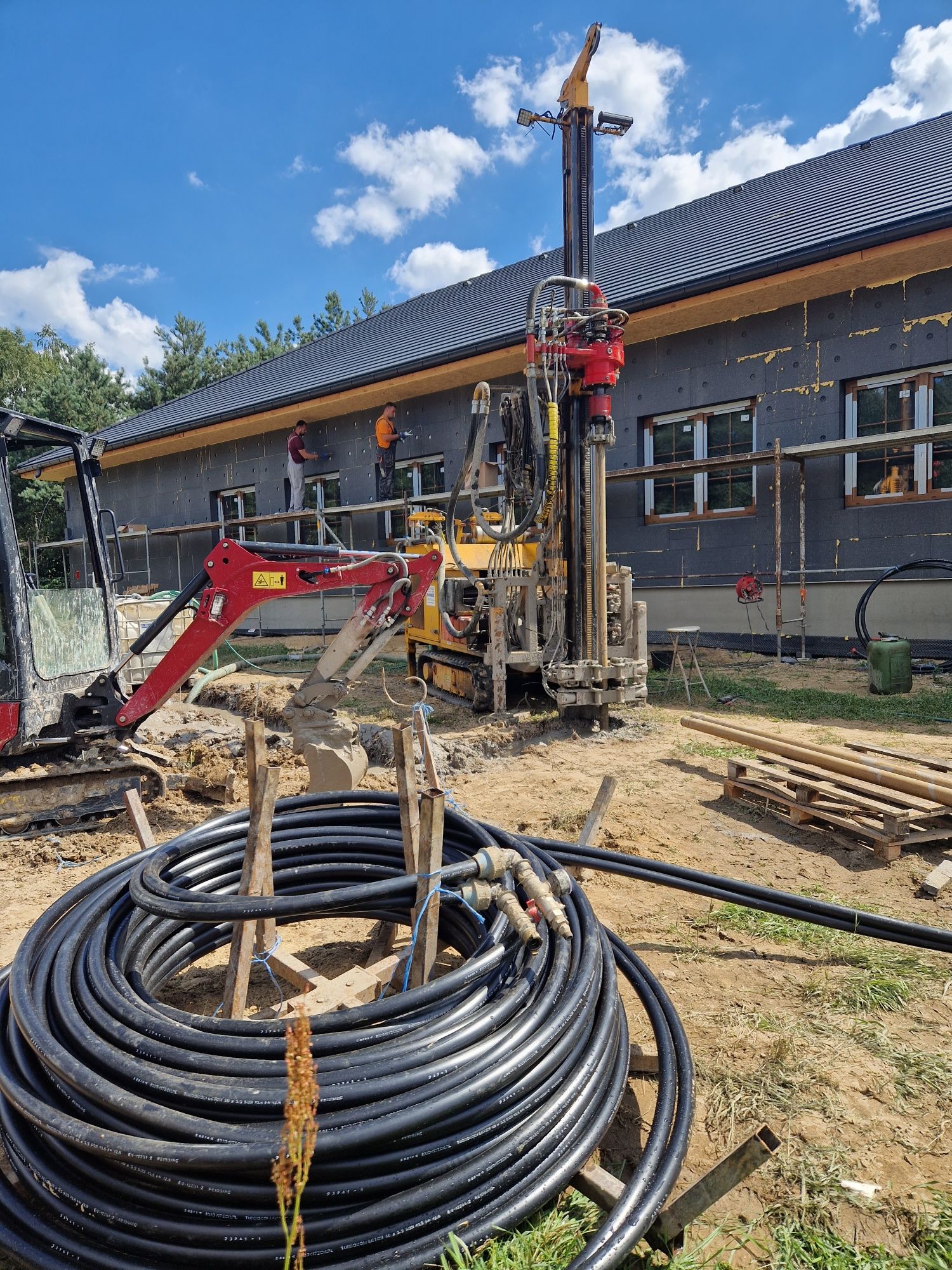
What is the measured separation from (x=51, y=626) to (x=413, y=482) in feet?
37.7

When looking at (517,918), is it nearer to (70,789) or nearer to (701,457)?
(70,789)

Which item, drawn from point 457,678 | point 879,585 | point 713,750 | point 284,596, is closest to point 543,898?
point 284,596

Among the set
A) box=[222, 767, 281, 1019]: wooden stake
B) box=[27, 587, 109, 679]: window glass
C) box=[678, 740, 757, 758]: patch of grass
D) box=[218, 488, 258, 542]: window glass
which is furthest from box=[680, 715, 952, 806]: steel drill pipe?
box=[218, 488, 258, 542]: window glass

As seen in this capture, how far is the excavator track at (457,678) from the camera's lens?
8039 mm

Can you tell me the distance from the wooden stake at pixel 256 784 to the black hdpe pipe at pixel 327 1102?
41 centimetres

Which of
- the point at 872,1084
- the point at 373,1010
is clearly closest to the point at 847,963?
the point at 872,1084

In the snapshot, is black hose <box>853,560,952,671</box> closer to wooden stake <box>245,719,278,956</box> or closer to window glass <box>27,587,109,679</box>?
window glass <box>27,587,109,679</box>

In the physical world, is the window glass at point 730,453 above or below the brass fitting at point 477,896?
above

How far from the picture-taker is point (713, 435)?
482 inches

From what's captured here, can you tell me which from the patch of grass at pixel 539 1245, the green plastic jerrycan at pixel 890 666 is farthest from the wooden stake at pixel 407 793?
the green plastic jerrycan at pixel 890 666

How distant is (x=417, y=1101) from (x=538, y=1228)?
47cm

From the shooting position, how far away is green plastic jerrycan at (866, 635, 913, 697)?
8625mm

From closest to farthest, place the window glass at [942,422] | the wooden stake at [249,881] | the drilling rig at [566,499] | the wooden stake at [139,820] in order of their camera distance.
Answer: the wooden stake at [249,881] → the wooden stake at [139,820] → the drilling rig at [566,499] → the window glass at [942,422]

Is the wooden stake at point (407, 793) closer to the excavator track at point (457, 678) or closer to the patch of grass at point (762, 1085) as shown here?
the patch of grass at point (762, 1085)
